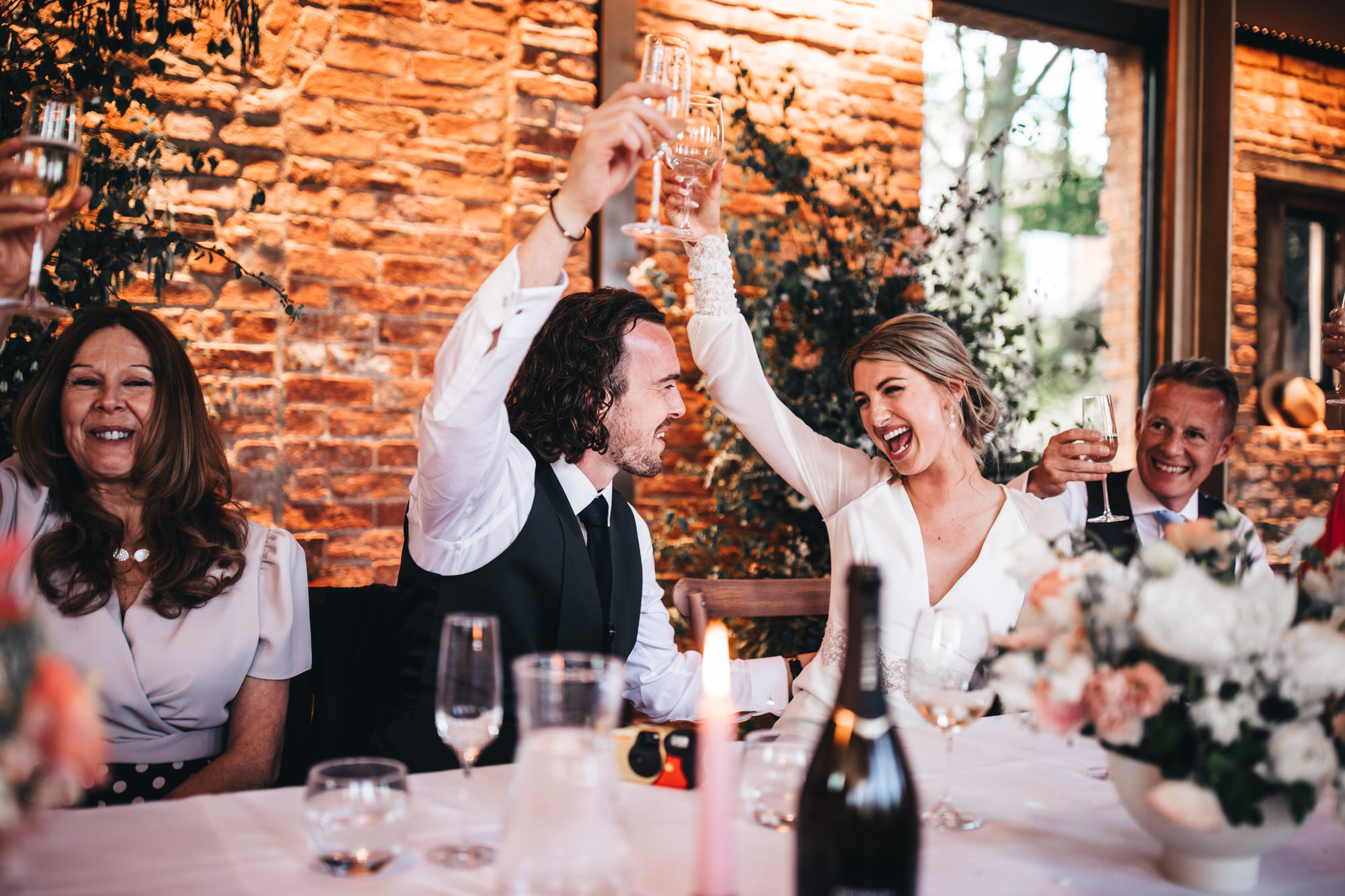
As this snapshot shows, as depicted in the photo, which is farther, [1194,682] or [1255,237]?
[1255,237]

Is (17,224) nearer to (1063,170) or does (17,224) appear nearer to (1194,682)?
(1194,682)

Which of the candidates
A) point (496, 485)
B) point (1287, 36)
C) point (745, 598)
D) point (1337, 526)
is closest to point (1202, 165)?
point (1287, 36)

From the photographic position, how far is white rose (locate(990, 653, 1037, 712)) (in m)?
0.94

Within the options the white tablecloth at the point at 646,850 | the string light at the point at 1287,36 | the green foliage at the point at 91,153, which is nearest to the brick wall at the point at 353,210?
the green foliage at the point at 91,153

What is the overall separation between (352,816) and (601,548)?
1.05 metres

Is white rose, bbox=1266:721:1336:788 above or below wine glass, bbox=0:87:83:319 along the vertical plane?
below

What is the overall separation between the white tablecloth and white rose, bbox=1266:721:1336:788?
17cm

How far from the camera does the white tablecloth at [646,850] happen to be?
89cm

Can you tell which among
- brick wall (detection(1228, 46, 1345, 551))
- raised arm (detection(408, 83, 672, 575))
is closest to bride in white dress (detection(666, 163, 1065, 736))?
raised arm (detection(408, 83, 672, 575))

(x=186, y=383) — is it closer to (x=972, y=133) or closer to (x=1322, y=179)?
(x=972, y=133)

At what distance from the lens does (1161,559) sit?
0.92 m

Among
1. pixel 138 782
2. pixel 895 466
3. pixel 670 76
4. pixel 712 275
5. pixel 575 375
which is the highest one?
pixel 670 76

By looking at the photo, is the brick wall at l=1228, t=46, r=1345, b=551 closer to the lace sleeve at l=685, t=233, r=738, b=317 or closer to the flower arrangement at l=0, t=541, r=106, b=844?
the lace sleeve at l=685, t=233, r=738, b=317

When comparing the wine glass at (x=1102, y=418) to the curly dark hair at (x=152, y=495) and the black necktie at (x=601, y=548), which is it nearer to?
the black necktie at (x=601, y=548)
